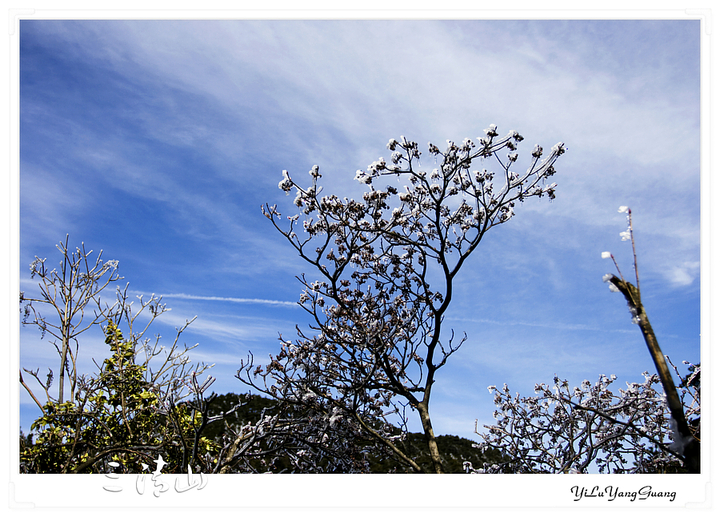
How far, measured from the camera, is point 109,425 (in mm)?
6656

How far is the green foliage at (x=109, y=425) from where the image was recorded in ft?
20.5

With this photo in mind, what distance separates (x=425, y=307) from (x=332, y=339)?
163 centimetres

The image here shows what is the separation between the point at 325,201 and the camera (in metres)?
6.59

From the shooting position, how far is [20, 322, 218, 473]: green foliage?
625 centimetres
